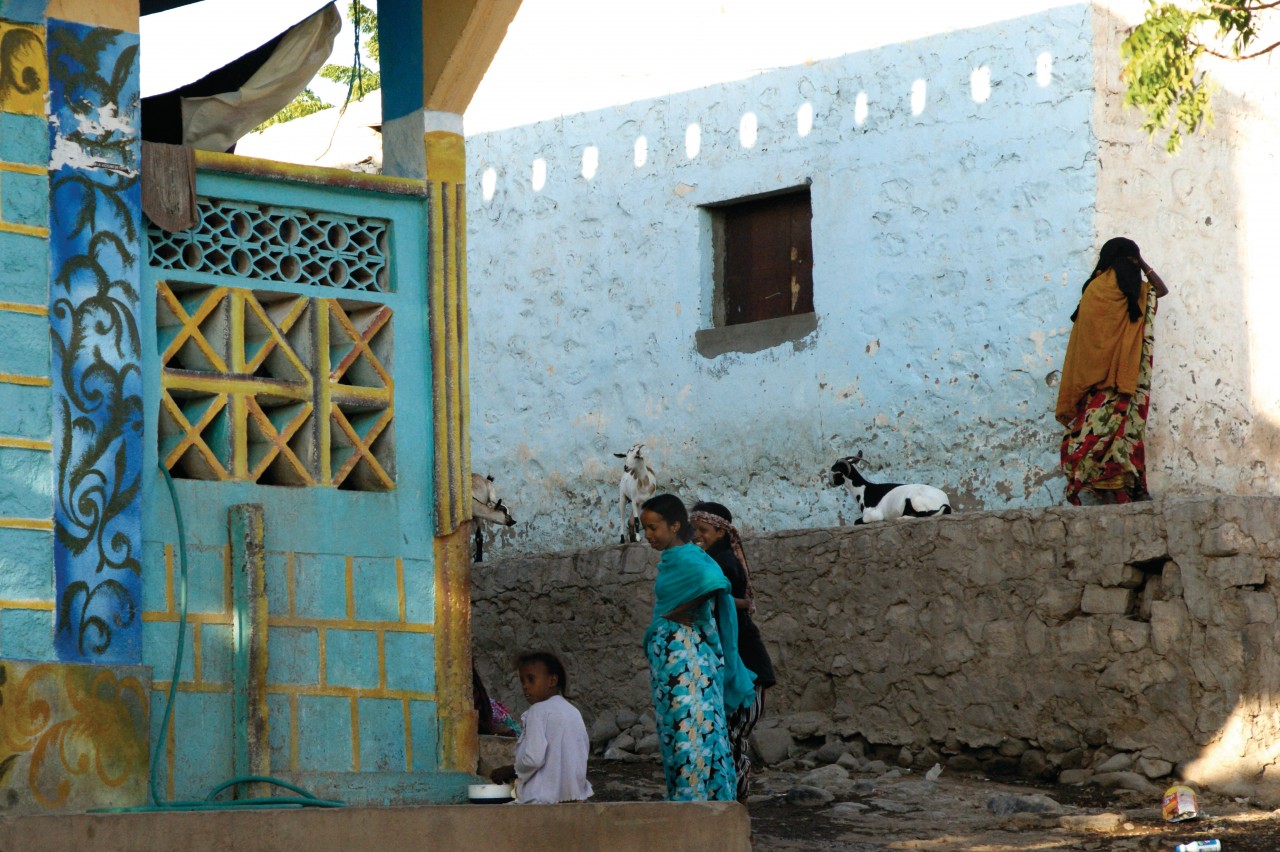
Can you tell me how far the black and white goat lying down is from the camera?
357 inches

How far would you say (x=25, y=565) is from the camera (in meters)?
5.41

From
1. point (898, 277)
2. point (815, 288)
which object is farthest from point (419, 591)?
point (815, 288)

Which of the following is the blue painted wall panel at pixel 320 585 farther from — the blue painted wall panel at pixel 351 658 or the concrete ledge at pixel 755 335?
the concrete ledge at pixel 755 335

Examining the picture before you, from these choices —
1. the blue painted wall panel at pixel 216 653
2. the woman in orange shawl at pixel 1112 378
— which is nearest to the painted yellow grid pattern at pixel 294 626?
the blue painted wall panel at pixel 216 653

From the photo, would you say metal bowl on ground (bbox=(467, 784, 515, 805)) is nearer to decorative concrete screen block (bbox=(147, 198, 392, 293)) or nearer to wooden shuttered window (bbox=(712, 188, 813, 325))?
decorative concrete screen block (bbox=(147, 198, 392, 293))

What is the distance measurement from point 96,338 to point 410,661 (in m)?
1.45

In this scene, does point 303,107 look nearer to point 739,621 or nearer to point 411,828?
point 739,621

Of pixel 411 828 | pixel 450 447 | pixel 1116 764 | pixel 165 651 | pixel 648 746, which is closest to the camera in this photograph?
pixel 411 828

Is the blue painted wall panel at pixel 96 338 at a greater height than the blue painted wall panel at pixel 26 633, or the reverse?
the blue painted wall panel at pixel 96 338

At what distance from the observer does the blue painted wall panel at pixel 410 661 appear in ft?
20.1

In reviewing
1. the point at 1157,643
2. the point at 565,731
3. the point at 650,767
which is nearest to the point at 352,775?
the point at 565,731

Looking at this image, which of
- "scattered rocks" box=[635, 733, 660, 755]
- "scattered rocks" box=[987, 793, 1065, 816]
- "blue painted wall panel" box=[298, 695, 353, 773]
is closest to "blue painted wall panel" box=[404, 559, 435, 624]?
"blue painted wall panel" box=[298, 695, 353, 773]

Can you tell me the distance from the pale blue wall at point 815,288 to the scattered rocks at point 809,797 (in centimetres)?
205

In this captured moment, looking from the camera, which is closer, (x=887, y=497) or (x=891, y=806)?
(x=891, y=806)
